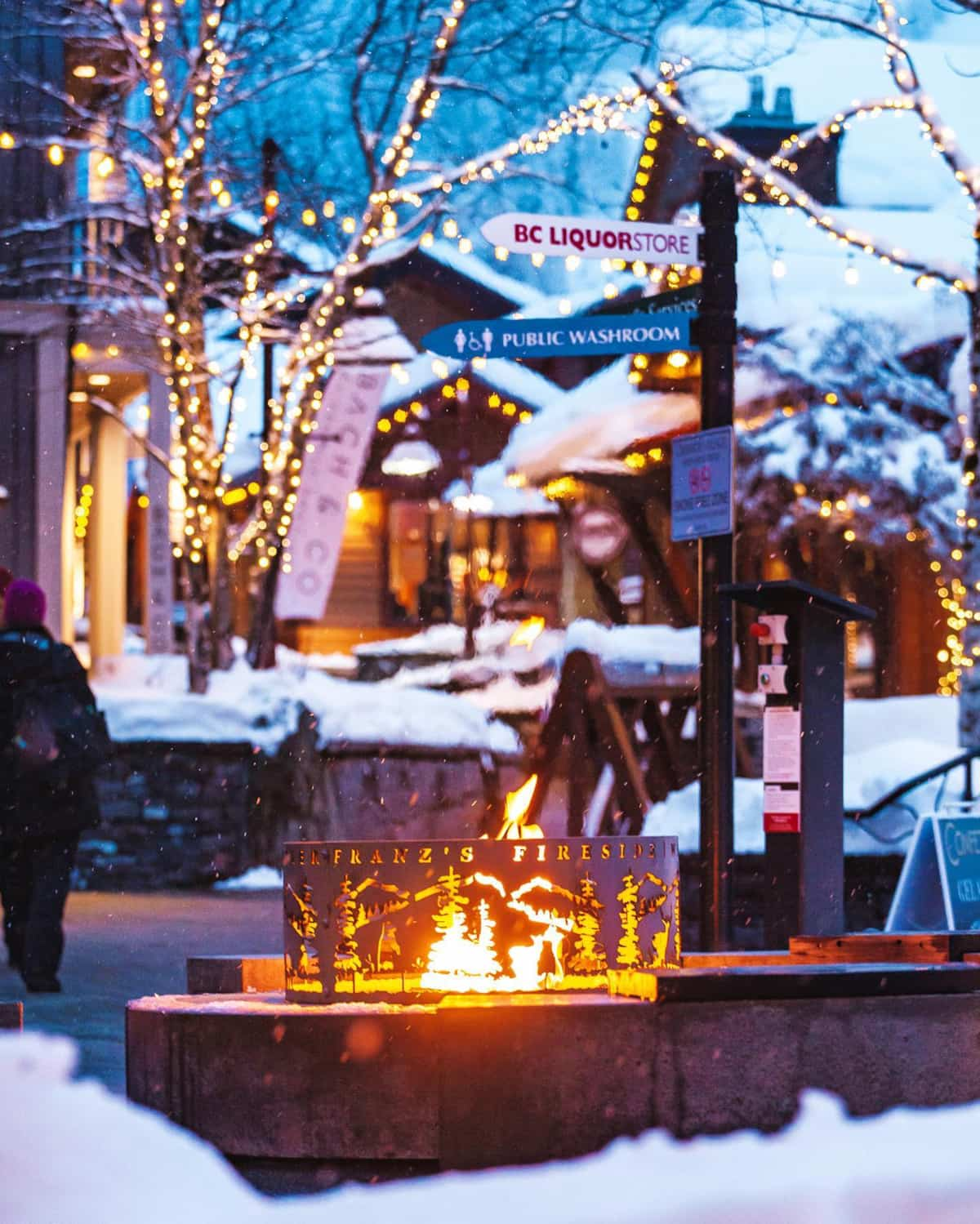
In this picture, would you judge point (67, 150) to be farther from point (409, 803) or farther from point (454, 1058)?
point (454, 1058)

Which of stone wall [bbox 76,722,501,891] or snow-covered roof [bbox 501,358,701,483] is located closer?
stone wall [bbox 76,722,501,891]

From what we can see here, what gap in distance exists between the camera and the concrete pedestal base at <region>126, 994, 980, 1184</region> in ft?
16.6

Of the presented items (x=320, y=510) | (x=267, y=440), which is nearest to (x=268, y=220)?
(x=267, y=440)

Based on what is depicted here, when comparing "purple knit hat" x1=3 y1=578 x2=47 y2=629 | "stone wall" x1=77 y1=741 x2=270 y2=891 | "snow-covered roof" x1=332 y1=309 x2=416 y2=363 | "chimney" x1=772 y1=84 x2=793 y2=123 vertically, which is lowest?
"stone wall" x1=77 y1=741 x2=270 y2=891

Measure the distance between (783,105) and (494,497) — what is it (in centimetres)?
1196

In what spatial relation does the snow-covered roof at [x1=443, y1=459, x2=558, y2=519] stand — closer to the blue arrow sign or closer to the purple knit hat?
the purple knit hat

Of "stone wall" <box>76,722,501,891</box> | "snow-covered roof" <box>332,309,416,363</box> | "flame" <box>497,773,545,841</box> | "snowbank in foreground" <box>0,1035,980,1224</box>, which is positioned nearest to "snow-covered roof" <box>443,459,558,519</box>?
"snow-covered roof" <box>332,309,416,363</box>

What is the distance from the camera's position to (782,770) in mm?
7820

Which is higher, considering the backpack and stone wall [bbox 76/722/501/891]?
the backpack

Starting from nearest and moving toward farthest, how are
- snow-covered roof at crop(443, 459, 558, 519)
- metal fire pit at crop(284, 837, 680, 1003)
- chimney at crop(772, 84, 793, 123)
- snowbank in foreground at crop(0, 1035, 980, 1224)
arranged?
snowbank in foreground at crop(0, 1035, 980, 1224) < metal fire pit at crop(284, 837, 680, 1003) < chimney at crop(772, 84, 793, 123) < snow-covered roof at crop(443, 459, 558, 519)

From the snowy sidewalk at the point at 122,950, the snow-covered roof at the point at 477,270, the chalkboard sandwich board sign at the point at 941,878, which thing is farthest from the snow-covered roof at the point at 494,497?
the chalkboard sandwich board sign at the point at 941,878

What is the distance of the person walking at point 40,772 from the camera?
8.97m

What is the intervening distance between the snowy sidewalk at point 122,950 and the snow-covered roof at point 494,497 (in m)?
13.3

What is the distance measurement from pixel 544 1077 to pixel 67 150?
45.7ft
